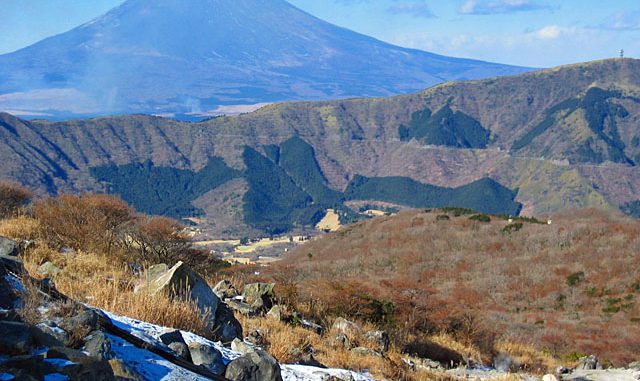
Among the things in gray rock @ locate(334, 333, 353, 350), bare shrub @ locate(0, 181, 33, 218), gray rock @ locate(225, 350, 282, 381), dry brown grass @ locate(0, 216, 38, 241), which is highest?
gray rock @ locate(225, 350, 282, 381)

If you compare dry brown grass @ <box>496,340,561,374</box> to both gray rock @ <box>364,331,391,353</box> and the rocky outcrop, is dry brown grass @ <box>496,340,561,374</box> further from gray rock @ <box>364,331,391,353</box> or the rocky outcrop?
the rocky outcrop

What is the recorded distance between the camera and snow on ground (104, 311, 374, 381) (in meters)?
4.21

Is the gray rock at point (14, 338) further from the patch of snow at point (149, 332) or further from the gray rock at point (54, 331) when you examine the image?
the patch of snow at point (149, 332)

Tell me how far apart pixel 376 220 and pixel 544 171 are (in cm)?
10614

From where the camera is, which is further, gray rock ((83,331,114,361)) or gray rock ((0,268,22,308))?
gray rock ((0,268,22,308))

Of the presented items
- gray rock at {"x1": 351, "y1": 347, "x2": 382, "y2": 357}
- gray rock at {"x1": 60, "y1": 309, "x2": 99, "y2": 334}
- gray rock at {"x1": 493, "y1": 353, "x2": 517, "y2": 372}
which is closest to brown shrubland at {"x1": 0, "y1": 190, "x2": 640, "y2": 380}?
gray rock at {"x1": 493, "y1": 353, "x2": 517, "y2": 372}

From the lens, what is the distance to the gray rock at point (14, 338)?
358cm

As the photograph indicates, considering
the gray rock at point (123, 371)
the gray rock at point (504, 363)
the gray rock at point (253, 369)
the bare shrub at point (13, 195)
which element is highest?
the gray rock at point (123, 371)

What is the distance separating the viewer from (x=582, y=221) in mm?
58625

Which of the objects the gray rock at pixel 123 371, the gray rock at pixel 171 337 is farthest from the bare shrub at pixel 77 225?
the gray rock at pixel 123 371

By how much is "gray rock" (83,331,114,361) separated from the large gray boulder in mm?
2703

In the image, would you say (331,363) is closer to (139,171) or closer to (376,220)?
(376,220)

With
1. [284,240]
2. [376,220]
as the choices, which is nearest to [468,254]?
[376,220]

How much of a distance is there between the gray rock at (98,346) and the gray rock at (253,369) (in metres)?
1.12
